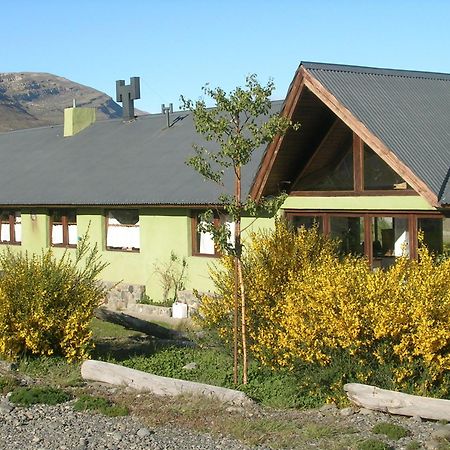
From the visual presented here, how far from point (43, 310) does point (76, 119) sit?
16884 millimetres

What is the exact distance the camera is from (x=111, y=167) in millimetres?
24578

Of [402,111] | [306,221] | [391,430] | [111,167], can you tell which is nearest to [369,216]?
[306,221]

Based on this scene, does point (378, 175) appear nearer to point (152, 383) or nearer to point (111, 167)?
point (152, 383)

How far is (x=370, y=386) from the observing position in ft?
34.6

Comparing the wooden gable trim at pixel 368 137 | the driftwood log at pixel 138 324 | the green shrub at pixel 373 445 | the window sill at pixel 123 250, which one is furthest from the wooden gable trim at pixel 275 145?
the green shrub at pixel 373 445

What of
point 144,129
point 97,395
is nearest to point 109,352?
point 97,395

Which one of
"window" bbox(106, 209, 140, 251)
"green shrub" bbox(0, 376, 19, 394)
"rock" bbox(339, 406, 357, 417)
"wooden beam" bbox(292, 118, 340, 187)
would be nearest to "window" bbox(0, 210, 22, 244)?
Result: "window" bbox(106, 209, 140, 251)

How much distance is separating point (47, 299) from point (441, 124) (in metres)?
8.59

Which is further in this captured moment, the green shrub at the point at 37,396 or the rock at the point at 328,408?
the green shrub at the point at 37,396

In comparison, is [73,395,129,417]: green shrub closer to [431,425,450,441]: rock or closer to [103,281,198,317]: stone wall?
[431,425,450,441]: rock

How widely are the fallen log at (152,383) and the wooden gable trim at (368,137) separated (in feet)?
18.0

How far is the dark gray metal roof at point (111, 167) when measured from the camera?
834 inches

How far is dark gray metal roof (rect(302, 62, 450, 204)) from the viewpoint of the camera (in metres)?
15.1

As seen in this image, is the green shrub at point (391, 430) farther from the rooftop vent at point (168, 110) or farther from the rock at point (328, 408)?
the rooftop vent at point (168, 110)
